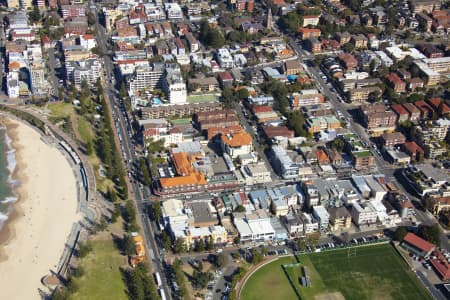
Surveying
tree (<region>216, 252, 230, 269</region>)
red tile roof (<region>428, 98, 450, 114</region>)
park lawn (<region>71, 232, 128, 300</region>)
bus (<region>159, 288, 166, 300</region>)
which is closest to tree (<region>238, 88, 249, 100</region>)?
red tile roof (<region>428, 98, 450, 114</region>)

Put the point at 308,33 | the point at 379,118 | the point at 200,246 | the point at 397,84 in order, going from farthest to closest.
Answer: the point at 308,33
the point at 397,84
the point at 379,118
the point at 200,246

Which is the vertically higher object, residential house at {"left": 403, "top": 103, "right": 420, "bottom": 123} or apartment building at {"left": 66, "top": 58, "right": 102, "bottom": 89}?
apartment building at {"left": 66, "top": 58, "right": 102, "bottom": 89}

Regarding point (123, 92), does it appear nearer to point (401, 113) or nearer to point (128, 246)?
point (128, 246)

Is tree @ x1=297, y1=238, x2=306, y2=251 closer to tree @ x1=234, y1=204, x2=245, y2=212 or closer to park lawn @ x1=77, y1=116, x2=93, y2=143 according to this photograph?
tree @ x1=234, y1=204, x2=245, y2=212

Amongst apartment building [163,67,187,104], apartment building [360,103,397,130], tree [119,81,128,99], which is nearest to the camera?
apartment building [360,103,397,130]

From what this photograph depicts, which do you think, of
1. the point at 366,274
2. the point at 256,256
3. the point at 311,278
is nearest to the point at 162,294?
the point at 256,256

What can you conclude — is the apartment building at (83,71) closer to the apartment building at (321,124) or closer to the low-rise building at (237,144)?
the low-rise building at (237,144)

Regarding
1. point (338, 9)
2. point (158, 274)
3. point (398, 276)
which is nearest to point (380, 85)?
point (338, 9)
